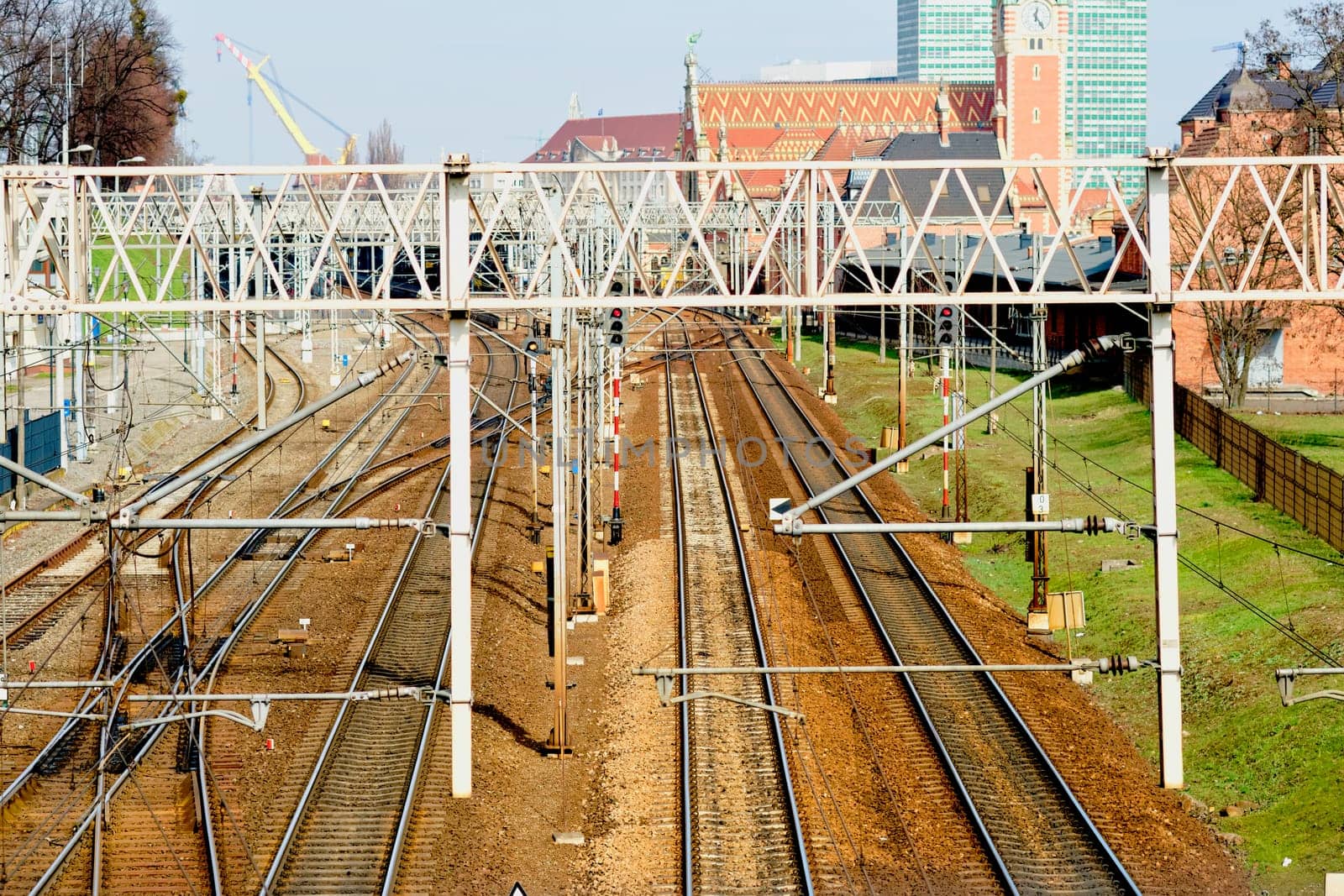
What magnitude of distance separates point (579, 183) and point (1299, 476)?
53.8 feet

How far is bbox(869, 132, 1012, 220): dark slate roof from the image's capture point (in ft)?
230

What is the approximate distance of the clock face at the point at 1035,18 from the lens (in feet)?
367

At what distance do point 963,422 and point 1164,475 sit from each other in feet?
5.58

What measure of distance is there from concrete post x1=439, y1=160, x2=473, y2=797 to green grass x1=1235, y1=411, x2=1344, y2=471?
72.7 feet

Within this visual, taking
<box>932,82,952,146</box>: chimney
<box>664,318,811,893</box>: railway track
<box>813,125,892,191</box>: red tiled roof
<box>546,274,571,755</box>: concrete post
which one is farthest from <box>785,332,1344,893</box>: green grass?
<box>932,82,952,146</box>: chimney

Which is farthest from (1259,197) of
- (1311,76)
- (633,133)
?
(633,133)

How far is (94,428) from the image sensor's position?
116ft

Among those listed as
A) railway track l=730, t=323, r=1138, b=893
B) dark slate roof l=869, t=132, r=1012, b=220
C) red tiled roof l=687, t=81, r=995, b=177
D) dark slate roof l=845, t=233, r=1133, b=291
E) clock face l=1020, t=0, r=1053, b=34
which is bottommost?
railway track l=730, t=323, r=1138, b=893

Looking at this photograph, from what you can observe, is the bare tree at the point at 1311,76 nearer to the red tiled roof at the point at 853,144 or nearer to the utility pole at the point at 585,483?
the utility pole at the point at 585,483

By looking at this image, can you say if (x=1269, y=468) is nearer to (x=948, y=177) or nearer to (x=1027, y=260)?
(x=1027, y=260)

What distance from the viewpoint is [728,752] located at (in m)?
17.3

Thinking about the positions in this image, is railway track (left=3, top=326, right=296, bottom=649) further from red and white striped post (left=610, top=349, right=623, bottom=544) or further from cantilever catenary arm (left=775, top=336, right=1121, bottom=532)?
cantilever catenary arm (left=775, top=336, right=1121, bottom=532)

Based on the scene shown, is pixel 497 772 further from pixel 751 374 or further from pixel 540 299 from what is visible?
pixel 751 374

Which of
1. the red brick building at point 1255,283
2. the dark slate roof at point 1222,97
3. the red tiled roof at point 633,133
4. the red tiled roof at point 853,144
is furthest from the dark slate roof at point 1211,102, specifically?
the red tiled roof at point 633,133
